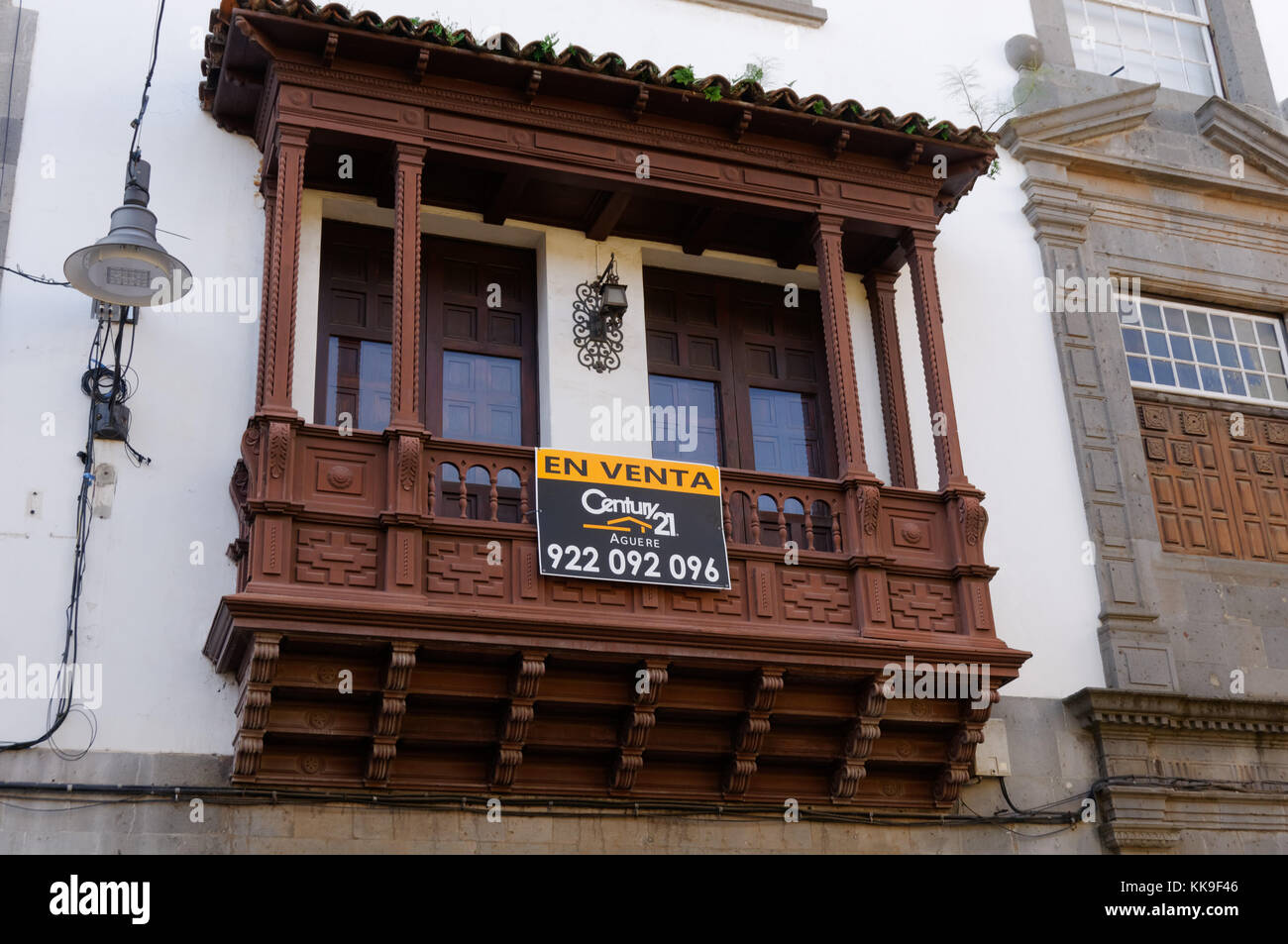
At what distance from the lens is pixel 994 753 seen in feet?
32.3

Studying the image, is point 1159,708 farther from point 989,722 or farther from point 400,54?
point 400,54

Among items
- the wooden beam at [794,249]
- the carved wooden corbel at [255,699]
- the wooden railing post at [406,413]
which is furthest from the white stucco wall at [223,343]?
the wooden railing post at [406,413]

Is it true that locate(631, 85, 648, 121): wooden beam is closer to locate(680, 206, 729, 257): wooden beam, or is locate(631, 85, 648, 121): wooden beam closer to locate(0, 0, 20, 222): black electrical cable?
locate(680, 206, 729, 257): wooden beam

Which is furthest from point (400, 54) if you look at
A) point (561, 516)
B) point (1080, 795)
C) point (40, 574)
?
point (1080, 795)

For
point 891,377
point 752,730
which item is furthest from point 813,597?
point 891,377

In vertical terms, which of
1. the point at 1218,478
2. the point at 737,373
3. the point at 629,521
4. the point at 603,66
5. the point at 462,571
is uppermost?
the point at 603,66

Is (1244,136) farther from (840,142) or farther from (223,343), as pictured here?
(223,343)

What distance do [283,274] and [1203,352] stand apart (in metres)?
7.06

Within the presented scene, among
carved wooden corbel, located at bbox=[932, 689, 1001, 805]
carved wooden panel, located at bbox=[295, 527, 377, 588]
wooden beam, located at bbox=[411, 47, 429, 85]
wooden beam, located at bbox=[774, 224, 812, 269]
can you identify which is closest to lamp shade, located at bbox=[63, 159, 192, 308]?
carved wooden panel, located at bbox=[295, 527, 377, 588]

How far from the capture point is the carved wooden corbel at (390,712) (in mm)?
8140

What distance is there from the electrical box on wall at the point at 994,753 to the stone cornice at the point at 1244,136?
560 centimetres

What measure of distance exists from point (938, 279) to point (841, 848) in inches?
171
